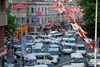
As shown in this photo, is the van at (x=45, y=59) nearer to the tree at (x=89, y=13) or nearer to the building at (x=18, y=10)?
the tree at (x=89, y=13)

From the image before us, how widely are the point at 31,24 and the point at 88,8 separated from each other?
3728 centimetres

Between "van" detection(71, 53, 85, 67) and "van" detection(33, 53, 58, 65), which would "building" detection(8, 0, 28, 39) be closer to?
"van" detection(33, 53, 58, 65)

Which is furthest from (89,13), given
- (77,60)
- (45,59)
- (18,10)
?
(18,10)

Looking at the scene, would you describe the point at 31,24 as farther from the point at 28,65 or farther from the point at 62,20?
the point at 28,65

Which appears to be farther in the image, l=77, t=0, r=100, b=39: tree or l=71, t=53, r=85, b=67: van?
l=77, t=0, r=100, b=39: tree

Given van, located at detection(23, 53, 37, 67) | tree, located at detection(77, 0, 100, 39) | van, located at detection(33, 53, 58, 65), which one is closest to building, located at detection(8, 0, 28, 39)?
tree, located at detection(77, 0, 100, 39)

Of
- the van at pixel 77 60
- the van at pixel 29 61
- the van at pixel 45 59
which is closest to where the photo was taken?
the van at pixel 29 61

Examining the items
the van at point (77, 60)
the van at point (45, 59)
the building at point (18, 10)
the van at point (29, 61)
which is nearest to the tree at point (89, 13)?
the van at point (77, 60)

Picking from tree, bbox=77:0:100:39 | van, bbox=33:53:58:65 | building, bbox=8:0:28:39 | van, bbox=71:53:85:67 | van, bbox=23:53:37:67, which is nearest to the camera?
van, bbox=23:53:37:67

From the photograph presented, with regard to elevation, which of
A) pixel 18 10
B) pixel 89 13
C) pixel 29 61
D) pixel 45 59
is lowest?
pixel 45 59

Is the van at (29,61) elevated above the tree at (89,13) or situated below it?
below

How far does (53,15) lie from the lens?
7544 cm

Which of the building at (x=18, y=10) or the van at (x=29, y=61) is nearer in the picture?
the van at (x=29, y=61)

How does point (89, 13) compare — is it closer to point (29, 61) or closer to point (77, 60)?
point (77, 60)
